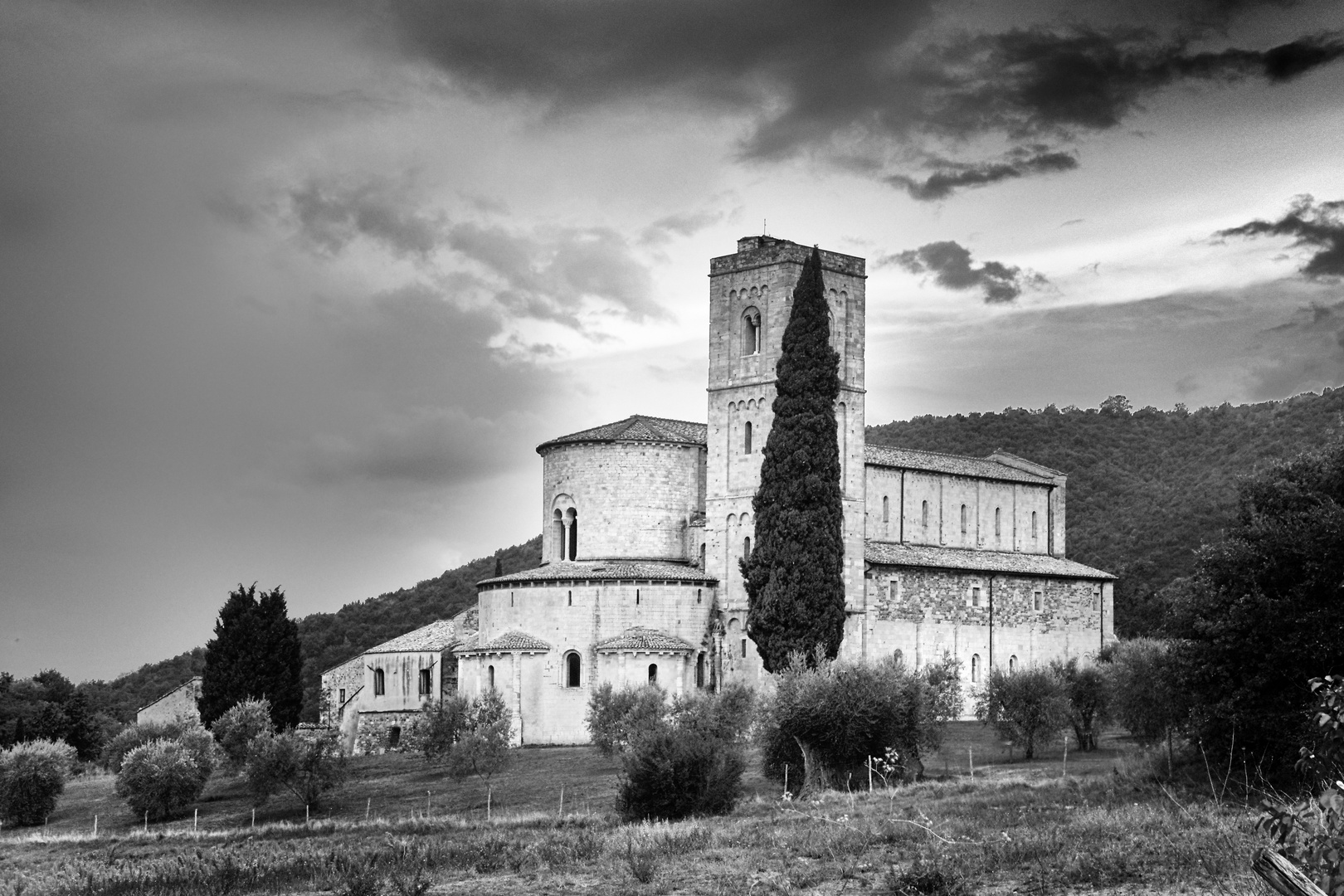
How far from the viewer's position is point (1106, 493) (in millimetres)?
80062

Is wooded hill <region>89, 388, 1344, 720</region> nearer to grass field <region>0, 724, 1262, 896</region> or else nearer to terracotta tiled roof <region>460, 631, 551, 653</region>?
terracotta tiled roof <region>460, 631, 551, 653</region>

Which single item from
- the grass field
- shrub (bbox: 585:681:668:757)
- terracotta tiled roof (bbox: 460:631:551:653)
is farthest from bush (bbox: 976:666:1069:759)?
terracotta tiled roof (bbox: 460:631:551:653)

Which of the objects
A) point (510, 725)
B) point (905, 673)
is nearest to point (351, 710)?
point (510, 725)

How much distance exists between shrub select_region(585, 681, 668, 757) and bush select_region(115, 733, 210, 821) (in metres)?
11.7

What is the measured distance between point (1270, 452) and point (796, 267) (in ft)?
108

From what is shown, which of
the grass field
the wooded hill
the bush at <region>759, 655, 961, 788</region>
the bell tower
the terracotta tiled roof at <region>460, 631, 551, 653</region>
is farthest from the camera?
the wooded hill

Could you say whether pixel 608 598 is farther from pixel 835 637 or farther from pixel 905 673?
pixel 905 673

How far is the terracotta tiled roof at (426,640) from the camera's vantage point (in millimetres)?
56750

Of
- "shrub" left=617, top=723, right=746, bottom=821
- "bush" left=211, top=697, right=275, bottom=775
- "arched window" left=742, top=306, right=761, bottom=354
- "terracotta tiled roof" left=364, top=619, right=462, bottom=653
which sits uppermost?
"arched window" left=742, top=306, right=761, bottom=354

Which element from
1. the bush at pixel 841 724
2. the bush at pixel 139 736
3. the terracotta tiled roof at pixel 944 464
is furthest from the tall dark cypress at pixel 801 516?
the bush at pixel 139 736

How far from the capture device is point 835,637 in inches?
1785

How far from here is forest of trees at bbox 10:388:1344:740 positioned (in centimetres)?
6781

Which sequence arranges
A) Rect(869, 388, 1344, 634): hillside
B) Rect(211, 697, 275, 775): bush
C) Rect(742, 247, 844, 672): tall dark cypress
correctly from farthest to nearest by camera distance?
Rect(869, 388, 1344, 634): hillside → Rect(211, 697, 275, 775): bush → Rect(742, 247, 844, 672): tall dark cypress

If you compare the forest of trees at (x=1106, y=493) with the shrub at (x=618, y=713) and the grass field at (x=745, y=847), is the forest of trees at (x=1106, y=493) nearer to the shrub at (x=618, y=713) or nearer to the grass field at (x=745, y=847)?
the shrub at (x=618, y=713)
